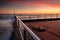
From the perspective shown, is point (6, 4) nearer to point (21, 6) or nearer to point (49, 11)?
point (21, 6)

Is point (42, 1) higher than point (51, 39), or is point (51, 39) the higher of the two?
point (42, 1)

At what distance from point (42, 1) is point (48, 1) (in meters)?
0.66

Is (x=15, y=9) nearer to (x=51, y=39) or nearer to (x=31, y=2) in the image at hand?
(x=31, y=2)

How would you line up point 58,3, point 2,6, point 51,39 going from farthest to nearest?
1. point 2,6
2. point 58,3
3. point 51,39

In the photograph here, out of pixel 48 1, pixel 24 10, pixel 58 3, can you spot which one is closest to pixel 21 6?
pixel 24 10

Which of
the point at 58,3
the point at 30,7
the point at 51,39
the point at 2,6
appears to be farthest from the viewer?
the point at 2,6

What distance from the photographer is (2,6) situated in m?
14.0

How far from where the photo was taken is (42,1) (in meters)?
12.7

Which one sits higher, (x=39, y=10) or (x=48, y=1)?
(x=48, y=1)

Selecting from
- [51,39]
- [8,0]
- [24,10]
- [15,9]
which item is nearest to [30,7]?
[24,10]

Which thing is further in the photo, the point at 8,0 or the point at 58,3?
the point at 8,0

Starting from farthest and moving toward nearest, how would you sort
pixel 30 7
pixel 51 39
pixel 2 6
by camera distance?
pixel 2 6
pixel 30 7
pixel 51 39

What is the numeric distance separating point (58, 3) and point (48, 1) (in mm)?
907

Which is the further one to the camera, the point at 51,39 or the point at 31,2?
the point at 31,2
